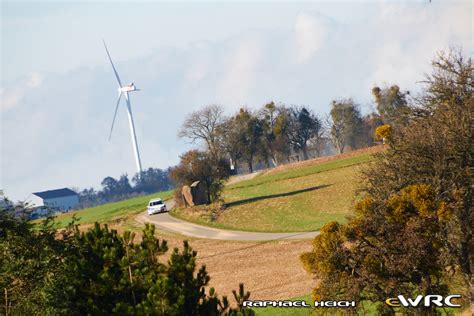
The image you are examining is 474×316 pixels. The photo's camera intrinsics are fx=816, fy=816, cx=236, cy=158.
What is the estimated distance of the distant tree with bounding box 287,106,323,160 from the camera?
15912cm

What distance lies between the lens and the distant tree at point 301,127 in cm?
15912

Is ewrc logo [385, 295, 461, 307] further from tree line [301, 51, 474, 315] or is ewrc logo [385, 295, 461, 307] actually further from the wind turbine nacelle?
the wind turbine nacelle

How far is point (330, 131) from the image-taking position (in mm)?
164250

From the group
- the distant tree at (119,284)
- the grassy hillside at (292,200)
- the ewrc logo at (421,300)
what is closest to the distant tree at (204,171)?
the grassy hillside at (292,200)

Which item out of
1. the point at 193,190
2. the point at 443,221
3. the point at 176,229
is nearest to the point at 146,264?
the point at 443,221

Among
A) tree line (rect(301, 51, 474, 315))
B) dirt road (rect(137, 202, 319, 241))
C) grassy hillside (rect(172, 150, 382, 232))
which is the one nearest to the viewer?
tree line (rect(301, 51, 474, 315))

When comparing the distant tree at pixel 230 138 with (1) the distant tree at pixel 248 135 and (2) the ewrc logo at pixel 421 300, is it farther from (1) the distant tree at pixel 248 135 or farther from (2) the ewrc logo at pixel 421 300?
(2) the ewrc logo at pixel 421 300

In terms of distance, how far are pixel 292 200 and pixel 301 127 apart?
69.6 m

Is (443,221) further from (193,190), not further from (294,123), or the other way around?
(294,123)

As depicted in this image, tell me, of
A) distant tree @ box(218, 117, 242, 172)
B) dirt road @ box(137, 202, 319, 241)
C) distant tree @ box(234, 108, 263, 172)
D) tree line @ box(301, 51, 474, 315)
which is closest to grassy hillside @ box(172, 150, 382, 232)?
dirt road @ box(137, 202, 319, 241)

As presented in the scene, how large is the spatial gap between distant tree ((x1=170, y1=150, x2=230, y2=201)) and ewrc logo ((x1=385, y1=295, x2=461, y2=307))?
206 ft

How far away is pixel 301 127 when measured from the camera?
160m

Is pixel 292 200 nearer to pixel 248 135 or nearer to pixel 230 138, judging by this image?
pixel 230 138

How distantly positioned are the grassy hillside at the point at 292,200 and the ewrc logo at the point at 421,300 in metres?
45.4
